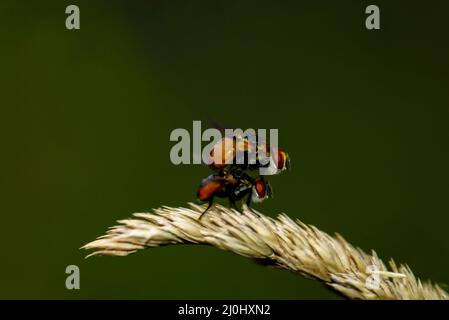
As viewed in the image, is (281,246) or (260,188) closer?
(281,246)

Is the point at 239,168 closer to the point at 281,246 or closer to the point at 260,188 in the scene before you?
the point at 260,188

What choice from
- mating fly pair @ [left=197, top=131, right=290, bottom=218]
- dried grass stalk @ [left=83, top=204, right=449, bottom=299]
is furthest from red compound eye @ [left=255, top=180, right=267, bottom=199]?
dried grass stalk @ [left=83, top=204, right=449, bottom=299]

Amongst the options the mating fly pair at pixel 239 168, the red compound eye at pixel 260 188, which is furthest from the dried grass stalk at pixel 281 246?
the red compound eye at pixel 260 188

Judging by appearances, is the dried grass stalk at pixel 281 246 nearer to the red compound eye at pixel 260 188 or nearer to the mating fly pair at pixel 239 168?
the mating fly pair at pixel 239 168

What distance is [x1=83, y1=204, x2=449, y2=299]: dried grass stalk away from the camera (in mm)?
3059

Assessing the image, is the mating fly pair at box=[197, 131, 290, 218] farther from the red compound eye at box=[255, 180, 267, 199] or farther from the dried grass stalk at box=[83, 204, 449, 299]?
the dried grass stalk at box=[83, 204, 449, 299]

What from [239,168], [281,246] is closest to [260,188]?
[239,168]

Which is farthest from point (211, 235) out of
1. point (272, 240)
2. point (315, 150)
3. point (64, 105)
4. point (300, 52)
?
point (300, 52)

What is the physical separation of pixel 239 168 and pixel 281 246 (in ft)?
2.58

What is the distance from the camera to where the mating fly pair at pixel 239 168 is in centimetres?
378

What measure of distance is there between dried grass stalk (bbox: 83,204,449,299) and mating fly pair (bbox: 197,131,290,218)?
36 cm

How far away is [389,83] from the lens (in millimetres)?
7363

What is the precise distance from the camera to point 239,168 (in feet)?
12.8

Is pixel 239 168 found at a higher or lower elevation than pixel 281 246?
higher
